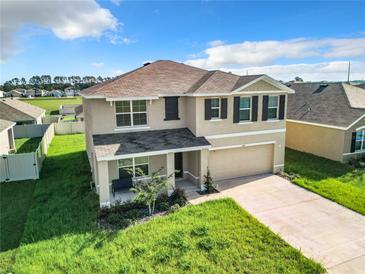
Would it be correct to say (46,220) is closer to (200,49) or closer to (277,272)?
(277,272)

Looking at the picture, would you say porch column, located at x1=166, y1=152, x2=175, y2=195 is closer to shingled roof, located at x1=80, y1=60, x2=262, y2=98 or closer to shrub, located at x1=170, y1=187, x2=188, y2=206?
shrub, located at x1=170, y1=187, x2=188, y2=206

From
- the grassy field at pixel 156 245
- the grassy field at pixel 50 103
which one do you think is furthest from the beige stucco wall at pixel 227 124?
the grassy field at pixel 50 103

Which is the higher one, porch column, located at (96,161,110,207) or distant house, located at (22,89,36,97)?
distant house, located at (22,89,36,97)

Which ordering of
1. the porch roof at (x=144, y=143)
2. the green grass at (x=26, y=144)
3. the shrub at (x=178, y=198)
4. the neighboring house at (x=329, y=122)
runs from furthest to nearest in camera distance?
the green grass at (x=26, y=144) → the neighboring house at (x=329, y=122) → the shrub at (x=178, y=198) → the porch roof at (x=144, y=143)

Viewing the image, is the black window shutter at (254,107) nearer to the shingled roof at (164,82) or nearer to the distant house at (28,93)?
the shingled roof at (164,82)

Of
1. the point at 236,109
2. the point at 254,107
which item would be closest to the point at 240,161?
the point at 236,109

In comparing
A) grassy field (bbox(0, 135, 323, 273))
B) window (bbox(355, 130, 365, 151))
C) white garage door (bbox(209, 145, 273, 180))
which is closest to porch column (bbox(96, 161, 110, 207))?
grassy field (bbox(0, 135, 323, 273))

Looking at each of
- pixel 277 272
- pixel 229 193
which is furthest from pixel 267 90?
pixel 277 272
